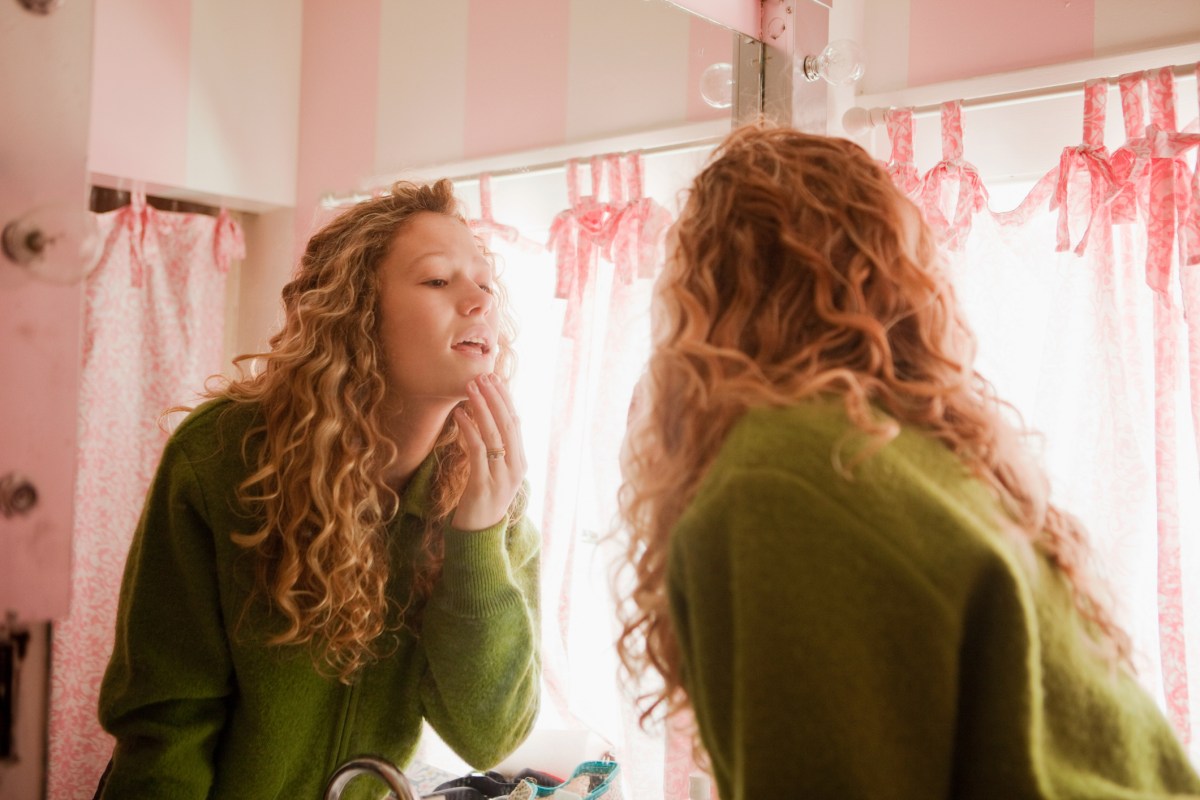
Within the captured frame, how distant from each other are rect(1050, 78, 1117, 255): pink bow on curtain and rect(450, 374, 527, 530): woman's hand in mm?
874

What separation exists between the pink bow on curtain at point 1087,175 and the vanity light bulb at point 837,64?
0.31 m

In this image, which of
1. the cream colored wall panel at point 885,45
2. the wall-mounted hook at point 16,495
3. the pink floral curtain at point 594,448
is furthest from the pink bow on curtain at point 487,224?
the cream colored wall panel at point 885,45

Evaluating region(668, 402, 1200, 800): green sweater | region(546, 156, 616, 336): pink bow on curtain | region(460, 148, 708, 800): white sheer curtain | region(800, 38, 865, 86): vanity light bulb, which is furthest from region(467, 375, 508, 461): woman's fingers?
region(800, 38, 865, 86): vanity light bulb

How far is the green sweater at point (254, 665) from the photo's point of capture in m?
0.78

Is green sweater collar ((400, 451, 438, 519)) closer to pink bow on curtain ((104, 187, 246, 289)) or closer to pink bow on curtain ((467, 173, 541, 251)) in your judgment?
pink bow on curtain ((467, 173, 541, 251))

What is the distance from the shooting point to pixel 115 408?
72 cm

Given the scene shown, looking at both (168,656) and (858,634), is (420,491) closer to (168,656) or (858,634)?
(168,656)

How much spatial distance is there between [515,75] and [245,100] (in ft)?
1.33

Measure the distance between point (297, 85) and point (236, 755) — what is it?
0.62 meters

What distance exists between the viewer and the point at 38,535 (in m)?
0.67

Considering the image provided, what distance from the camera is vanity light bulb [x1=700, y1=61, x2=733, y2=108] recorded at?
4.35 ft

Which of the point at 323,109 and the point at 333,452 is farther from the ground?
the point at 323,109

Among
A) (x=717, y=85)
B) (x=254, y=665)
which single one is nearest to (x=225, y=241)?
(x=254, y=665)

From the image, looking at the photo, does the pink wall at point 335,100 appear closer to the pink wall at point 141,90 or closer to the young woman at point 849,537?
the pink wall at point 141,90
